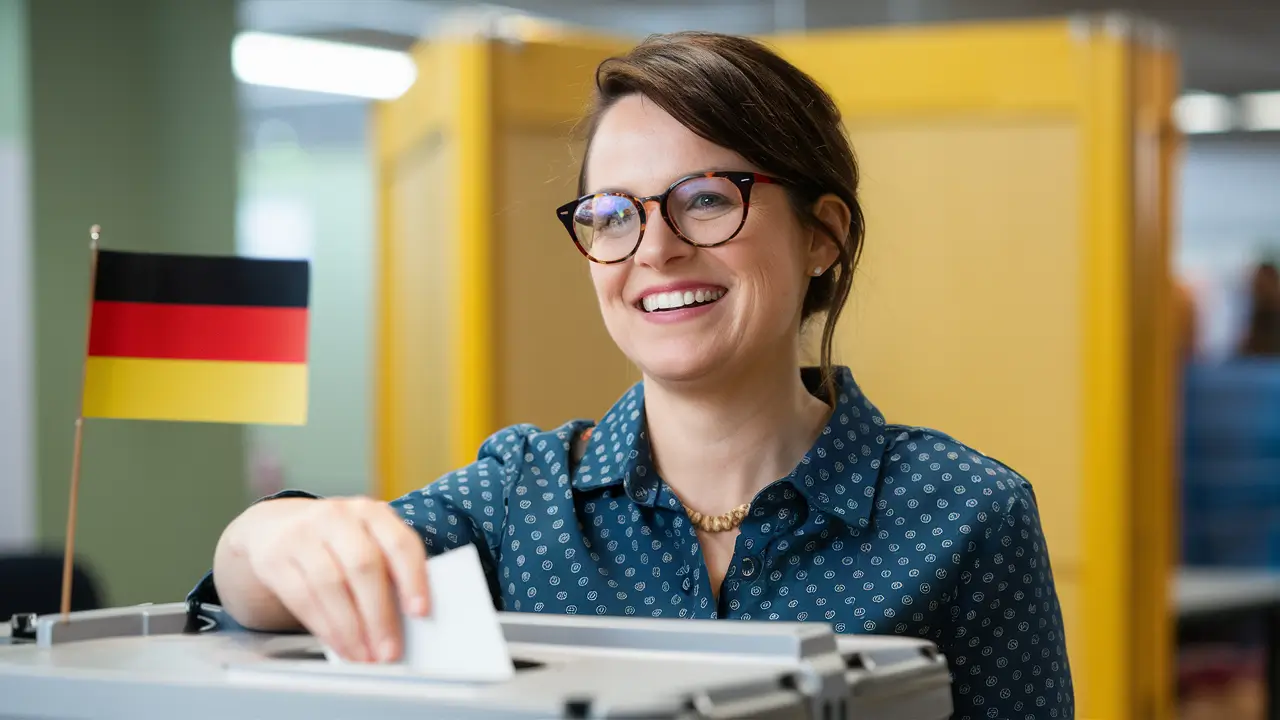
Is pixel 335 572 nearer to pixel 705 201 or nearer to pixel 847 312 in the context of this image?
pixel 705 201

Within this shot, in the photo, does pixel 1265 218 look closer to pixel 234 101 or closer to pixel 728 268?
pixel 234 101

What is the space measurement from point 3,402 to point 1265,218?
7.47 metres

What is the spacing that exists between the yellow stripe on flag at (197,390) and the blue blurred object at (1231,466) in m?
3.92

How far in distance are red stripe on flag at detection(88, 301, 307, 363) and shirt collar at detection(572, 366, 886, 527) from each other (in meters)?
0.36

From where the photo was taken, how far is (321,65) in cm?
643

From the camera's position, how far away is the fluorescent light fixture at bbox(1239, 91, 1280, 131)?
749 cm

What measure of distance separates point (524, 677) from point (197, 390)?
0.39m

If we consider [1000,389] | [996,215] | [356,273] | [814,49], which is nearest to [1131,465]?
[1000,389]

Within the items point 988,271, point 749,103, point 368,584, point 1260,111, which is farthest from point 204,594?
point 1260,111

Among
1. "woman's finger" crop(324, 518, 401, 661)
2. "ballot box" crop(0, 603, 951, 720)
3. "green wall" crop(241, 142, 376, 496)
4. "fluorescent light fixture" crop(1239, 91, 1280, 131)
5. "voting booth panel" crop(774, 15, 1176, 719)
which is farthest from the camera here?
"fluorescent light fixture" crop(1239, 91, 1280, 131)

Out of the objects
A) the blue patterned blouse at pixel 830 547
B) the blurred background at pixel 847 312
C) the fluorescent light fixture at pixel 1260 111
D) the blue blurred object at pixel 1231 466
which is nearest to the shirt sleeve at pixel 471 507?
the blue patterned blouse at pixel 830 547

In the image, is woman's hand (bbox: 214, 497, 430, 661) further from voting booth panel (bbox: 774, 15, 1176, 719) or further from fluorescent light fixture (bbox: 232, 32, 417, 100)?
fluorescent light fixture (bbox: 232, 32, 417, 100)

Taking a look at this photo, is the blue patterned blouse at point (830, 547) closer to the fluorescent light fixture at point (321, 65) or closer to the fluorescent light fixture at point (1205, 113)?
the fluorescent light fixture at point (321, 65)

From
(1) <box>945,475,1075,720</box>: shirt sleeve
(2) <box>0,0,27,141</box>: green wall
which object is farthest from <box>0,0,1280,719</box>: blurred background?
(1) <box>945,475,1075,720</box>: shirt sleeve
